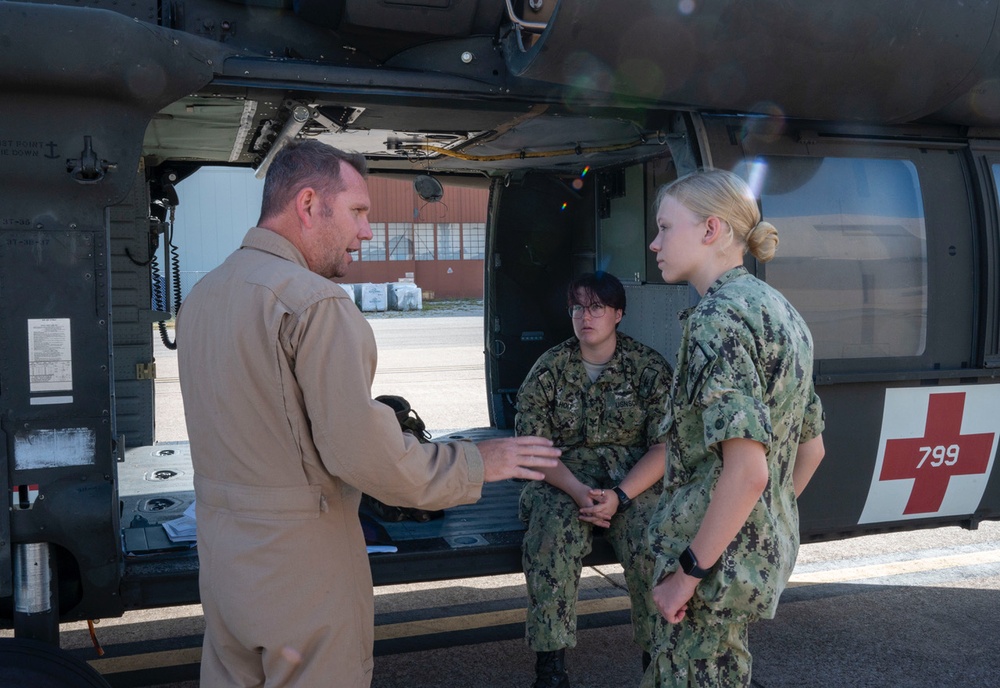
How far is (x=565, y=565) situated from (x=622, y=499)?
0.34m

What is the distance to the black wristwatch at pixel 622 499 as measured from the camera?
3.57 m

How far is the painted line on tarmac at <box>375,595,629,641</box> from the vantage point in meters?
4.36

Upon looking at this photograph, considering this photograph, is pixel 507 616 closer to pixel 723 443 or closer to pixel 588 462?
pixel 588 462

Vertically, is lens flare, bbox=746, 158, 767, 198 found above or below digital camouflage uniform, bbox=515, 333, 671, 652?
above

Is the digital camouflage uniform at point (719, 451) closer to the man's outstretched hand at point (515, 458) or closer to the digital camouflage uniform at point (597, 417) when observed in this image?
the man's outstretched hand at point (515, 458)

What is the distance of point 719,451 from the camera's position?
2.16 meters

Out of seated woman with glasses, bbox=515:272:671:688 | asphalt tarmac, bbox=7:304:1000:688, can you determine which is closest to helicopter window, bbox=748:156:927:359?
seated woman with glasses, bbox=515:272:671:688

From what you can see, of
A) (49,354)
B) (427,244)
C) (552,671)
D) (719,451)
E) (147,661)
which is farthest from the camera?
(427,244)

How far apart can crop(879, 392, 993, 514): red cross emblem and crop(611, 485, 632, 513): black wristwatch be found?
1033 millimetres

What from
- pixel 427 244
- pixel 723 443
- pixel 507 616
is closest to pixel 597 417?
pixel 507 616

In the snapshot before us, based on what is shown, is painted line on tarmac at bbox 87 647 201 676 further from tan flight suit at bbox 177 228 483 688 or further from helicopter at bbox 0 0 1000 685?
tan flight suit at bbox 177 228 483 688

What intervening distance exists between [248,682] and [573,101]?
7.19 ft

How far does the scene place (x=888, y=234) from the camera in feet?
12.2

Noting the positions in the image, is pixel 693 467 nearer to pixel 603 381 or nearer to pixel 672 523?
pixel 672 523
